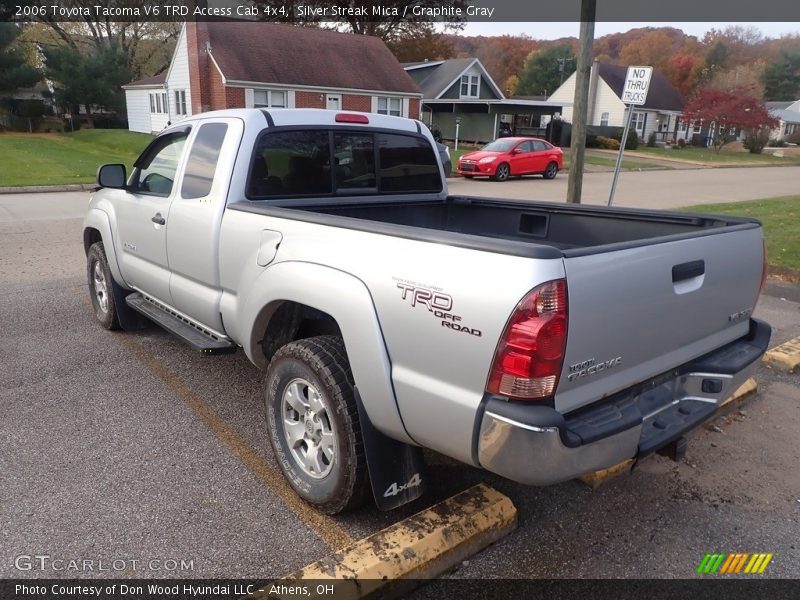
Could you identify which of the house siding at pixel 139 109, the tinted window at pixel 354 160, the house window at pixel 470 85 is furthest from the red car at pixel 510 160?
the house siding at pixel 139 109

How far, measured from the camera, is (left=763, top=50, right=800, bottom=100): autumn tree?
84562 millimetres

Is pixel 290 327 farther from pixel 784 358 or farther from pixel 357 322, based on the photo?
pixel 784 358

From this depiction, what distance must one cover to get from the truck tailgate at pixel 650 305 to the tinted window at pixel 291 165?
91.4 inches

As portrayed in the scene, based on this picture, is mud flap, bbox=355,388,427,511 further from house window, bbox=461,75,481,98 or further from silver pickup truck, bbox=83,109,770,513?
house window, bbox=461,75,481,98

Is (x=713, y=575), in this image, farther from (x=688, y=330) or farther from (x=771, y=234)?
(x=771, y=234)

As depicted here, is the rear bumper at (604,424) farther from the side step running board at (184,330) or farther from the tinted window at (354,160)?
the tinted window at (354,160)

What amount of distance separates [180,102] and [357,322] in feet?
113

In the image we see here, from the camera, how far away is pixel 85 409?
422 cm

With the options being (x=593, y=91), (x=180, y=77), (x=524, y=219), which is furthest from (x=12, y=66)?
(x=524, y=219)

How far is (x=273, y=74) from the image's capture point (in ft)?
102

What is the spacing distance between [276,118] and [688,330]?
2.74 meters

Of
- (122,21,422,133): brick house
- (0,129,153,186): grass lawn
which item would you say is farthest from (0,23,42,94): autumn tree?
(122,21,422,133): brick house

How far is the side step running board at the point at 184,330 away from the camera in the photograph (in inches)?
155

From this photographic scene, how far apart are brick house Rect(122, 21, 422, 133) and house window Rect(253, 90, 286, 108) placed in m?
0.05
